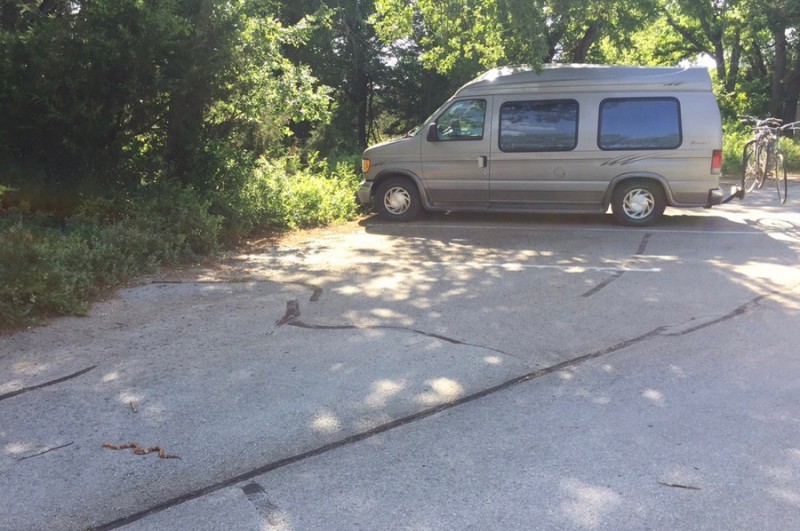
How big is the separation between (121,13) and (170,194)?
2359 mm

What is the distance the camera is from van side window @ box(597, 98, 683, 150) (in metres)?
10.3

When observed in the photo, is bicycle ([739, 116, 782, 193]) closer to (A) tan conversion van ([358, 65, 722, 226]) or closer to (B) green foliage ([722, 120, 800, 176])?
(A) tan conversion van ([358, 65, 722, 226])

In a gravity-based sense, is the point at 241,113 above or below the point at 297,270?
above

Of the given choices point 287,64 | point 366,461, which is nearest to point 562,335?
point 366,461

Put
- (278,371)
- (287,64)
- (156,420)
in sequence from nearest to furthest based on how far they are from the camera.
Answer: (156,420) < (278,371) < (287,64)

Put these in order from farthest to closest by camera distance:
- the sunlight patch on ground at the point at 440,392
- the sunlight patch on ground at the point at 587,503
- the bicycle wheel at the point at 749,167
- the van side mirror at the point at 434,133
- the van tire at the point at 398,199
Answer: the bicycle wheel at the point at 749,167, the van tire at the point at 398,199, the van side mirror at the point at 434,133, the sunlight patch on ground at the point at 440,392, the sunlight patch on ground at the point at 587,503

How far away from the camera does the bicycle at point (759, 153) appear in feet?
41.5

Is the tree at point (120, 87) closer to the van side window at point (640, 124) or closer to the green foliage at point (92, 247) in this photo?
the green foliage at point (92, 247)

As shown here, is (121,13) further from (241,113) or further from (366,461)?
(366,461)

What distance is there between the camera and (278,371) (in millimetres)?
4941

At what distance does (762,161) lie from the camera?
12930mm

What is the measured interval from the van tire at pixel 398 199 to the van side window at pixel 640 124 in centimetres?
306

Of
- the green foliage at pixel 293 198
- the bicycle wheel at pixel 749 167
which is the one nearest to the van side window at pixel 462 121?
the green foliage at pixel 293 198

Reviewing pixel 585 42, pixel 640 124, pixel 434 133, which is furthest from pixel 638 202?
pixel 585 42
